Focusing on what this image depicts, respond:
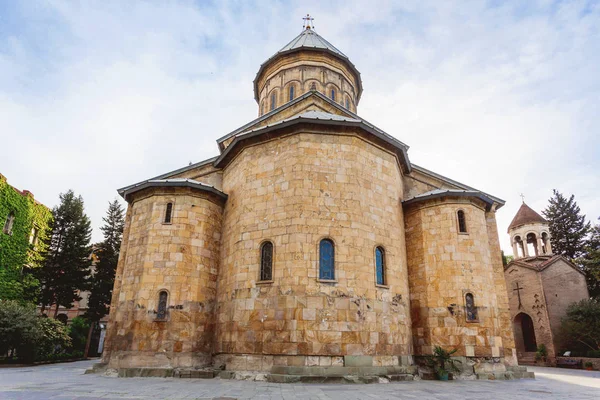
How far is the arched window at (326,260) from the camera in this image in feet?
34.0

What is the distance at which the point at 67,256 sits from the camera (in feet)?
77.6

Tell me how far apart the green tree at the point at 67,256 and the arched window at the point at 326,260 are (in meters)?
19.6

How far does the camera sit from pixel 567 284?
24109 millimetres

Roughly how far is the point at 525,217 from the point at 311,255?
76.3 feet

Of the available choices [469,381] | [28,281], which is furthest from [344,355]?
[28,281]

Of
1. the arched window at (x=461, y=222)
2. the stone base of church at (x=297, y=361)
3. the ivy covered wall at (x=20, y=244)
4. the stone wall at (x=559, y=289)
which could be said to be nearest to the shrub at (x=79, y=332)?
the ivy covered wall at (x=20, y=244)

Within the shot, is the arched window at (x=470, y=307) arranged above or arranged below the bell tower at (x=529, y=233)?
below

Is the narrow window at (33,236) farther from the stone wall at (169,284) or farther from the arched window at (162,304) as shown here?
the arched window at (162,304)

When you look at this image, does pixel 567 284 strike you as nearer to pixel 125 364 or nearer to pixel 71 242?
pixel 125 364

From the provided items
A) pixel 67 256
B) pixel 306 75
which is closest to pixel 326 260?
pixel 306 75

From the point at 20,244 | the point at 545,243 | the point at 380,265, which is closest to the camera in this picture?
the point at 380,265

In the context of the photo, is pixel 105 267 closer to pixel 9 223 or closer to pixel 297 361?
pixel 9 223

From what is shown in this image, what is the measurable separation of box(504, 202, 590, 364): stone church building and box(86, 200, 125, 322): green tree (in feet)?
85.2

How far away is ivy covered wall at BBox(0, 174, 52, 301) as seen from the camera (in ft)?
71.3
